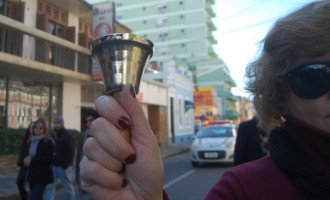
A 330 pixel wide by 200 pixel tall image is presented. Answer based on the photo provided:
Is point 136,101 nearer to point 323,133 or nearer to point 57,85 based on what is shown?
point 323,133

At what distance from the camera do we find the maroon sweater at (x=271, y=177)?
4.58 ft

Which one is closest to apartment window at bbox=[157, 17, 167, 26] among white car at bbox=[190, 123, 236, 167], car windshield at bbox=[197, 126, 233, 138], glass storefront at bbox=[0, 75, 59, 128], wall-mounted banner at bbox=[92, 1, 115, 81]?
wall-mounted banner at bbox=[92, 1, 115, 81]

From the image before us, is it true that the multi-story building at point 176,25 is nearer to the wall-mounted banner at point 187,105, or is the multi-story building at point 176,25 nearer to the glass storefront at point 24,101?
the wall-mounted banner at point 187,105

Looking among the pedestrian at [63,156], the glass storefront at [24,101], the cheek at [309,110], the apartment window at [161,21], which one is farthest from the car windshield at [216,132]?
the apartment window at [161,21]

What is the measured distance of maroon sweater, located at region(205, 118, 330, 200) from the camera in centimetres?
140

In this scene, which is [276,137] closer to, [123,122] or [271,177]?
[271,177]

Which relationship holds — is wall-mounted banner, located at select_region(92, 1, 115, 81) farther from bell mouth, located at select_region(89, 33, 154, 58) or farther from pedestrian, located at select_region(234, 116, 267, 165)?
bell mouth, located at select_region(89, 33, 154, 58)

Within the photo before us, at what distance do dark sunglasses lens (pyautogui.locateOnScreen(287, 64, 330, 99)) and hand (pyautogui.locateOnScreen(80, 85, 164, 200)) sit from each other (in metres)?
0.66

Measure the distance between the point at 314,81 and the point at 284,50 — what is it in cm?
17

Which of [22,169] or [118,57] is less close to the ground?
[118,57]

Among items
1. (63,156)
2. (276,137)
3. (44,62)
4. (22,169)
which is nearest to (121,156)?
(276,137)

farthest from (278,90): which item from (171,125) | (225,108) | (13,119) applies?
(225,108)

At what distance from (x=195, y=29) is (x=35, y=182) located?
210 ft

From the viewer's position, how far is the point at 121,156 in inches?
43.8
